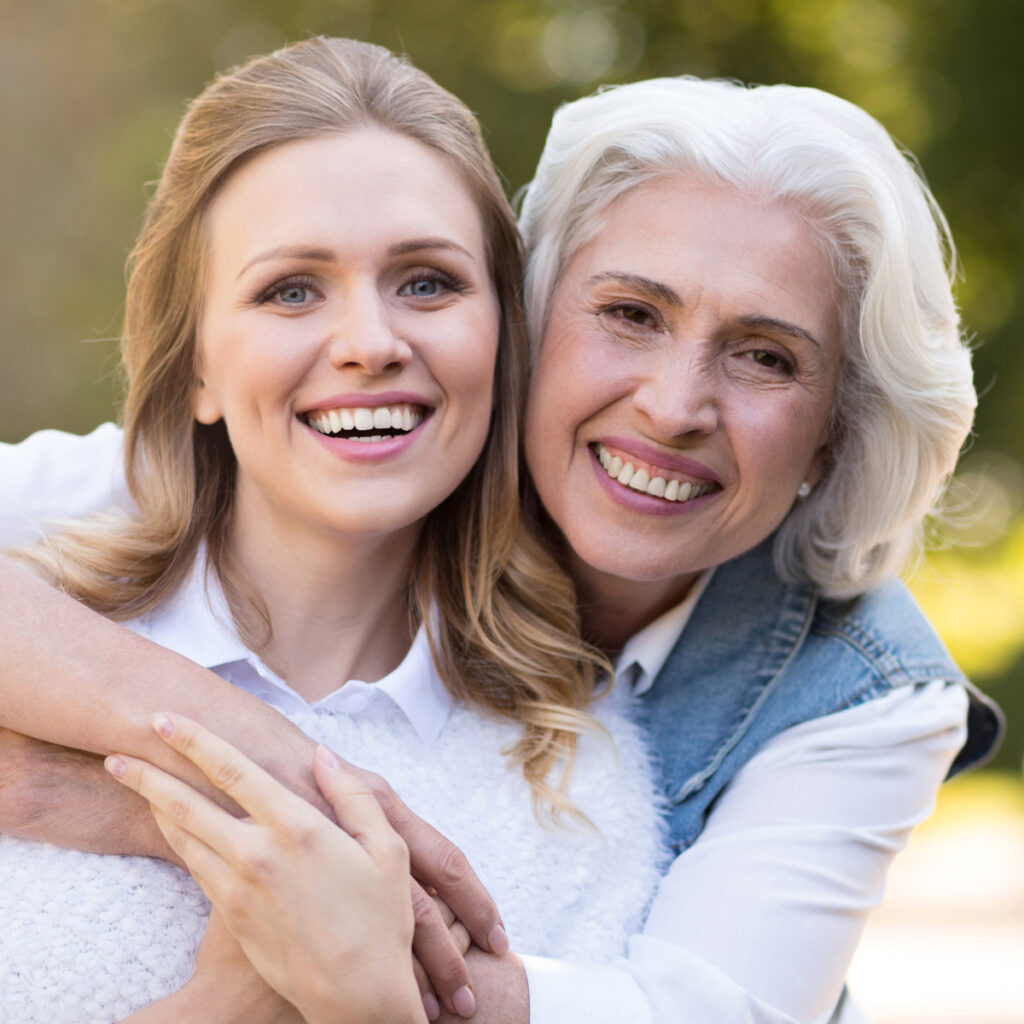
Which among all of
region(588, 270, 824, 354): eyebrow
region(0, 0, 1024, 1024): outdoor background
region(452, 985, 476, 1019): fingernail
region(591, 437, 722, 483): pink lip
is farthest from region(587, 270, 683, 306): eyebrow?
region(0, 0, 1024, 1024): outdoor background

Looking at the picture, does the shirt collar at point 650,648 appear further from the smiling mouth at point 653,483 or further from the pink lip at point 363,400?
the pink lip at point 363,400

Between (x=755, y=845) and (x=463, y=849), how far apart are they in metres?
0.51

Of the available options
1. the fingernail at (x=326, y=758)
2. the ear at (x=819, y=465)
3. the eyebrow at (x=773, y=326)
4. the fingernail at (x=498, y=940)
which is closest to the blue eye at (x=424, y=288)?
the eyebrow at (x=773, y=326)

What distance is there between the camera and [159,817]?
1689 mm

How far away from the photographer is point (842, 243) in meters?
2.22

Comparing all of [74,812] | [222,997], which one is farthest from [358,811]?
[74,812]

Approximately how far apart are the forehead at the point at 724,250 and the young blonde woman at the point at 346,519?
0.24 metres

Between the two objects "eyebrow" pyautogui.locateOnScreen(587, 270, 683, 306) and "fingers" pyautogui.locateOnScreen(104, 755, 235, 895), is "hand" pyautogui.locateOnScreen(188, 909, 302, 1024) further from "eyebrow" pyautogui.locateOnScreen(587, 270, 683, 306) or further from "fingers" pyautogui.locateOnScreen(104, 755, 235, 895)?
"eyebrow" pyautogui.locateOnScreen(587, 270, 683, 306)

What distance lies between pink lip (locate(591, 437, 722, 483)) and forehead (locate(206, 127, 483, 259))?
1.42ft

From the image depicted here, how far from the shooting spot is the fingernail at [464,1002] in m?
1.75

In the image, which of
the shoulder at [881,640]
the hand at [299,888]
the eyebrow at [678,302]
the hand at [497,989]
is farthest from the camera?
the shoulder at [881,640]

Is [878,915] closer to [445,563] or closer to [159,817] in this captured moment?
[445,563]

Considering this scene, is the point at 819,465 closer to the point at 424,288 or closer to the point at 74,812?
the point at 424,288

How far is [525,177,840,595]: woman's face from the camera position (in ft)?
7.06
